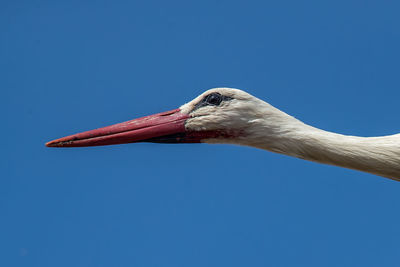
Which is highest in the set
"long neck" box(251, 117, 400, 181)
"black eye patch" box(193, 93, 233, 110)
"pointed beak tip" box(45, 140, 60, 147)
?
"black eye patch" box(193, 93, 233, 110)

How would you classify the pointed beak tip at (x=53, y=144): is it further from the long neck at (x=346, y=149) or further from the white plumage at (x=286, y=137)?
the long neck at (x=346, y=149)

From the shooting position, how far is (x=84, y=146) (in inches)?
208

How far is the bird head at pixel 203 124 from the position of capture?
203 inches

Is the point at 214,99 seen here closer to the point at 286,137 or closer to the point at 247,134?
the point at 247,134

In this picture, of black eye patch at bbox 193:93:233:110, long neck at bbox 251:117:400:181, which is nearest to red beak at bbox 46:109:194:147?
black eye patch at bbox 193:93:233:110

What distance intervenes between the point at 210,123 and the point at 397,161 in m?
1.59

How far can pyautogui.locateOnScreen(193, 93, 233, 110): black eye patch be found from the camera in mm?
5281

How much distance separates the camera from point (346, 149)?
4.84m

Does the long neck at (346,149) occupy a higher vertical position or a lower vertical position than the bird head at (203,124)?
lower

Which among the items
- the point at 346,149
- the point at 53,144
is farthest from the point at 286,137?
the point at 53,144

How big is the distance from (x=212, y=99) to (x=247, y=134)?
47 centimetres

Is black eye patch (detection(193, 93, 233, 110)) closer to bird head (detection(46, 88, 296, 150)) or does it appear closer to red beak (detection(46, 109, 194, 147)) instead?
bird head (detection(46, 88, 296, 150))

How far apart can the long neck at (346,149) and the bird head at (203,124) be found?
7.6 inches

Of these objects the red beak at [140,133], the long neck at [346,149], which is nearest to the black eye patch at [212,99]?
the red beak at [140,133]
